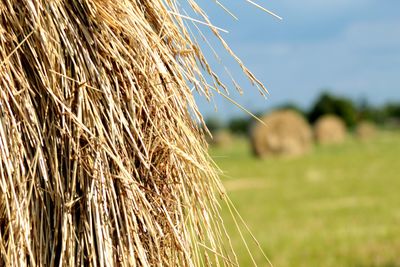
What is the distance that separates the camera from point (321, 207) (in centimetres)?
1656

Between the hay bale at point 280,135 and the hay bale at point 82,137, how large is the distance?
2915 centimetres

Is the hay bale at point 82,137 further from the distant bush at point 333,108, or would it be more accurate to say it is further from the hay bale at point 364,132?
the distant bush at point 333,108

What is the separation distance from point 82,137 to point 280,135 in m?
30.3

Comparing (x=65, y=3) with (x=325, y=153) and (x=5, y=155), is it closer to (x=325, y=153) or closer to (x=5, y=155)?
(x=5, y=155)

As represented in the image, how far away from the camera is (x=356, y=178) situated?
77.1ft

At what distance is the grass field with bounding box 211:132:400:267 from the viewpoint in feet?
32.6

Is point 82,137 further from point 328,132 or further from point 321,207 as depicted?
point 328,132

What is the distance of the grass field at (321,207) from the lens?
32.6 feet

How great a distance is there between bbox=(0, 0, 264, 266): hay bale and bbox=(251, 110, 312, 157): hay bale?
1148 inches

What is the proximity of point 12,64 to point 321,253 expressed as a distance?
8.22m

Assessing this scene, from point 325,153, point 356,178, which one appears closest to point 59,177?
point 356,178

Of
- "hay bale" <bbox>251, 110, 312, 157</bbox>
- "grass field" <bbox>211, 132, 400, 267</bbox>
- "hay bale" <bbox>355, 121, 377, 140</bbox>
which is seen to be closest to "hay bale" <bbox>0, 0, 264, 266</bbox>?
"grass field" <bbox>211, 132, 400, 267</bbox>

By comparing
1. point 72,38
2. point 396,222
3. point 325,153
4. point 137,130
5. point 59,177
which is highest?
point 72,38

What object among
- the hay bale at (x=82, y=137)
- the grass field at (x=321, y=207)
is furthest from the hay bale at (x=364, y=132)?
the hay bale at (x=82, y=137)
